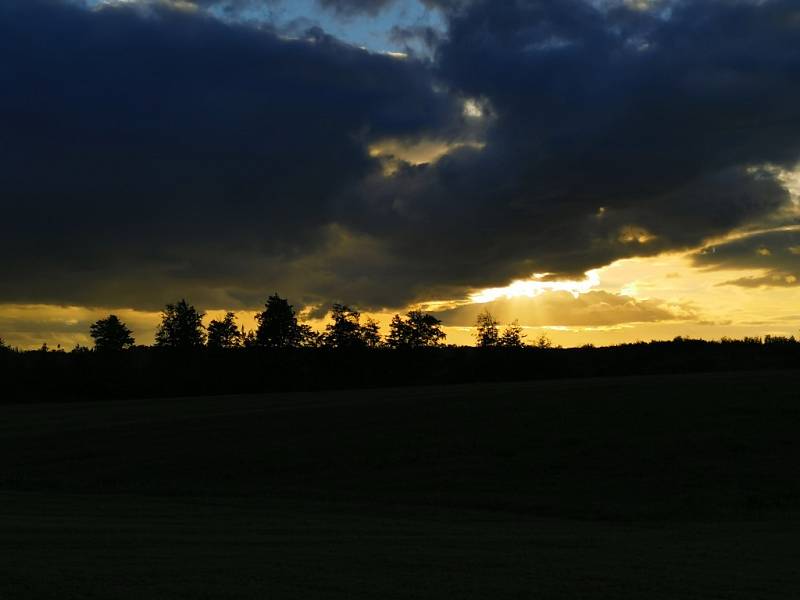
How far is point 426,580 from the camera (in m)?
13.1

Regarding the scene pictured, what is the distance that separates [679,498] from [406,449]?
14.4 metres

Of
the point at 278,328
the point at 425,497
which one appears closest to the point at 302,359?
the point at 278,328

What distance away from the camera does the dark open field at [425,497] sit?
13180 millimetres

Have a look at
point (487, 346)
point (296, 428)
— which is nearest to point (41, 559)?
point (296, 428)

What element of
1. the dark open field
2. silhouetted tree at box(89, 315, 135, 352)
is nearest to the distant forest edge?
silhouetted tree at box(89, 315, 135, 352)

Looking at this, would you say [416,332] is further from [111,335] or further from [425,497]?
[425,497]

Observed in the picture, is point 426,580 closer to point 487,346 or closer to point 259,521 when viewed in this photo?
point 259,521

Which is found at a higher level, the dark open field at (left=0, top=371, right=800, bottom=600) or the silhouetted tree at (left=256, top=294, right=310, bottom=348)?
the silhouetted tree at (left=256, top=294, right=310, bottom=348)

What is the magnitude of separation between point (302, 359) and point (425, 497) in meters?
103

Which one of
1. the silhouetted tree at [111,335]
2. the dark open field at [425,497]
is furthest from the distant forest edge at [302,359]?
the dark open field at [425,497]

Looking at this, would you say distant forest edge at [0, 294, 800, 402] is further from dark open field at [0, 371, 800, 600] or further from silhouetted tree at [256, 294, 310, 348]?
dark open field at [0, 371, 800, 600]

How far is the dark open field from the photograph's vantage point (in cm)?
1318

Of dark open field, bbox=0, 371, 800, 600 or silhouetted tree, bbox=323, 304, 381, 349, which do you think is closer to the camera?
dark open field, bbox=0, 371, 800, 600

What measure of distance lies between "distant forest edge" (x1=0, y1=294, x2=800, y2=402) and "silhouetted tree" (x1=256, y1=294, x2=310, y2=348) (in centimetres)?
16
